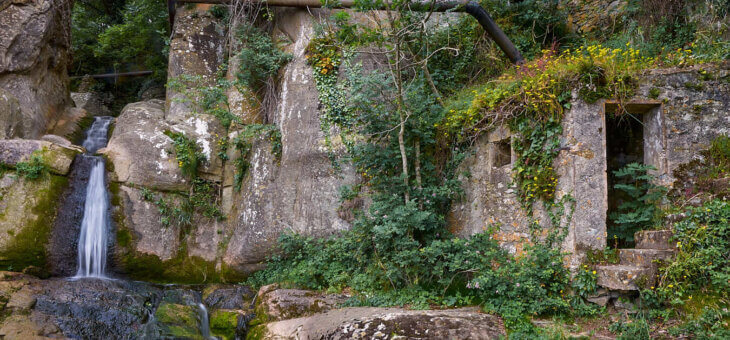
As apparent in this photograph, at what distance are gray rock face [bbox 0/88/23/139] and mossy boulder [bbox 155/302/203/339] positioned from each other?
525 cm

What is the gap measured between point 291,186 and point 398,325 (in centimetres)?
438

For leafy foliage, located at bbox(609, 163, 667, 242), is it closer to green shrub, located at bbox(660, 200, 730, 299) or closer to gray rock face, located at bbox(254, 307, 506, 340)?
green shrub, located at bbox(660, 200, 730, 299)

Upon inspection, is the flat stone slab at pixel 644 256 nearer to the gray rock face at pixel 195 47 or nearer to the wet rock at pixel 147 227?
the wet rock at pixel 147 227

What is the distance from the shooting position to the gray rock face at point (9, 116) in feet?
30.7

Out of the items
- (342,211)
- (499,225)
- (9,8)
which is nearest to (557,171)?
(499,225)

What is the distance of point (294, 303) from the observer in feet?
23.1

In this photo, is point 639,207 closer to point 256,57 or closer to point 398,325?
point 398,325

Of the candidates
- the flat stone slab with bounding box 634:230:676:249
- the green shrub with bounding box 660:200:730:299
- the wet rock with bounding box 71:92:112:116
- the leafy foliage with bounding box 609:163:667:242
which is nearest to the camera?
the green shrub with bounding box 660:200:730:299

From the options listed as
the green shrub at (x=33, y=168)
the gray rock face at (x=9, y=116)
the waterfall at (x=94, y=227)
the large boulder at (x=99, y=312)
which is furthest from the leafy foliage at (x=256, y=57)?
the large boulder at (x=99, y=312)

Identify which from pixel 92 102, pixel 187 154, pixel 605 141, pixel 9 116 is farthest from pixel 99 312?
pixel 92 102

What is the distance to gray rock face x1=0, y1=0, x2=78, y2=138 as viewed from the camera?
10.5 meters

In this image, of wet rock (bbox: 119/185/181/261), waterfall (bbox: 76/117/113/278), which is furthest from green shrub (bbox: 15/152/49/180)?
wet rock (bbox: 119/185/181/261)

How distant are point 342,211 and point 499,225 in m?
3.12

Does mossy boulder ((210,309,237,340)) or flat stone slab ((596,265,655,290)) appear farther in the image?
mossy boulder ((210,309,237,340))
